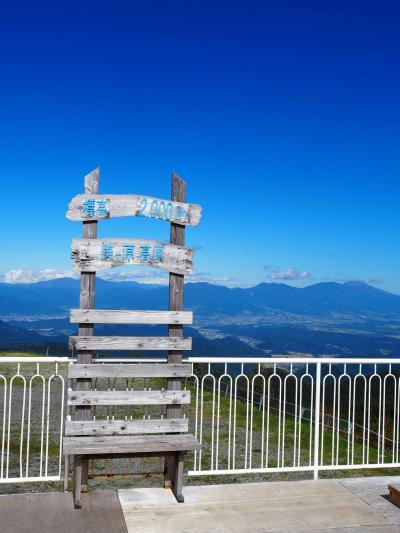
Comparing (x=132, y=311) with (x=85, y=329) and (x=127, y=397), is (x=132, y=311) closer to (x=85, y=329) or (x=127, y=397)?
(x=85, y=329)

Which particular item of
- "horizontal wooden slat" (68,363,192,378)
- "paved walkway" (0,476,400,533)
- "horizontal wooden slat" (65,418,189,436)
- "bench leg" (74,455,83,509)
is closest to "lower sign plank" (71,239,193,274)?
"horizontal wooden slat" (68,363,192,378)

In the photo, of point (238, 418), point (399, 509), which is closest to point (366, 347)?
point (238, 418)

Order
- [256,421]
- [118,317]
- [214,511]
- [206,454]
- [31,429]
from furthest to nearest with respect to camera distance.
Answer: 1. [256,421]
2. [31,429]
3. [206,454]
4. [118,317]
5. [214,511]

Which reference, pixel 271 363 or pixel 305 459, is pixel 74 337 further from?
pixel 305 459

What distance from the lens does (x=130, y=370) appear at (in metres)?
4.61

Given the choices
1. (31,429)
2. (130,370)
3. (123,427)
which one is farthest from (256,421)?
(130,370)

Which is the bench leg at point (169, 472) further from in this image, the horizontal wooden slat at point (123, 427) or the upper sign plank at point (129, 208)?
the upper sign plank at point (129, 208)

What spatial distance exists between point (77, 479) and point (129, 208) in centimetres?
214

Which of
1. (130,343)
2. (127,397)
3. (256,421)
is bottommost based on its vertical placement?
(256,421)

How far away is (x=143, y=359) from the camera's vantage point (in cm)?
477

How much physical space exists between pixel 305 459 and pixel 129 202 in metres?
6.66

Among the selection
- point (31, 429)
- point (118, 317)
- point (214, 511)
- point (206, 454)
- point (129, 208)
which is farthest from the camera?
point (31, 429)

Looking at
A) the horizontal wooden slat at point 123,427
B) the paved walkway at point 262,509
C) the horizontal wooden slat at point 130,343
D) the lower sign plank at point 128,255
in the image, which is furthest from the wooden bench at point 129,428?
the lower sign plank at point 128,255

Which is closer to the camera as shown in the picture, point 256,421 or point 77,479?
point 77,479
